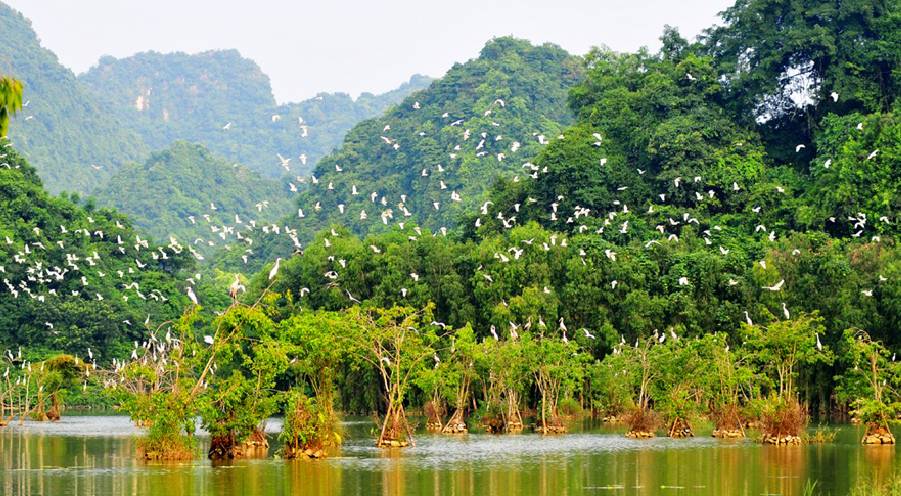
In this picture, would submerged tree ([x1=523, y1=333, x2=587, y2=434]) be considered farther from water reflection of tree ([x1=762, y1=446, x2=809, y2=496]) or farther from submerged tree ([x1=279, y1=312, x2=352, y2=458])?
water reflection of tree ([x1=762, y1=446, x2=809, y2=496])

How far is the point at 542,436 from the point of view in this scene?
A: 49.1m

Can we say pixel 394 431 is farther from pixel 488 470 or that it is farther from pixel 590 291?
pixel 590 291

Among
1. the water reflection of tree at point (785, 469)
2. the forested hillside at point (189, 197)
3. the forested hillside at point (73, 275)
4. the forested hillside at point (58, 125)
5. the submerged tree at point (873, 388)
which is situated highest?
the forested hillside at point (58, 125)

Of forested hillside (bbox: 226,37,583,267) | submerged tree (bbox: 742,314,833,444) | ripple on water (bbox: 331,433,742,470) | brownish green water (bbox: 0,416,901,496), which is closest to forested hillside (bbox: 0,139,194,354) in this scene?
forested hillside (bbox: 226,37,583,267)

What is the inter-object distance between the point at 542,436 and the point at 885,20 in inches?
1380

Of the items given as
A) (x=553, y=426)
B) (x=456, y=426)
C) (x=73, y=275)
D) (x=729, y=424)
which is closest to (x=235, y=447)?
(x=456, y=426)

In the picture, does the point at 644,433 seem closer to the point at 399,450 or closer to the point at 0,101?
the point at 399,450

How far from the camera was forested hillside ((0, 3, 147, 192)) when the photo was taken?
160 metres

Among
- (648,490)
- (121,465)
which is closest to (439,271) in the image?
(121,465)

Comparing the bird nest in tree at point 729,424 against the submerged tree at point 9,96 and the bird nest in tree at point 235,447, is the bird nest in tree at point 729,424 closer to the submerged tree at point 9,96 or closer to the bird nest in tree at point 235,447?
the bird nest in tree at point 235,447

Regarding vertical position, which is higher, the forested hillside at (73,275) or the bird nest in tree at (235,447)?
the forested hillside at (73,275)

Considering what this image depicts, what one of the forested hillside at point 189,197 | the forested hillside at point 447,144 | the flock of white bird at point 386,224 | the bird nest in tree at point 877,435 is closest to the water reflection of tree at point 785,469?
the bird nest in tree at point 877,435

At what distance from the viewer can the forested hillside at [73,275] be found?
78.8 meters

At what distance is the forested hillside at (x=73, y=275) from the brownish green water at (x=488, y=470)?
33497mm
